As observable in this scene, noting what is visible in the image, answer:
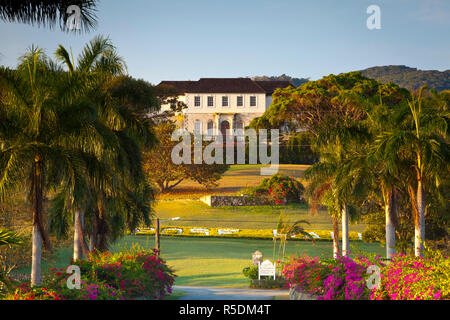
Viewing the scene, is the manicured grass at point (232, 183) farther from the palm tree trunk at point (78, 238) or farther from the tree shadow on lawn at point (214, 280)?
the palm tree trunk at point (78, 238)

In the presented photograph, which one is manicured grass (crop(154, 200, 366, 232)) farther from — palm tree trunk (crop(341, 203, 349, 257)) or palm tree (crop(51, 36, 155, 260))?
palm tree (crop(51, 36, 155, 260))

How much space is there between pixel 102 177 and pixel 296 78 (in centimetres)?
13296

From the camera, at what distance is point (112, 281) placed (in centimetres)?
1526

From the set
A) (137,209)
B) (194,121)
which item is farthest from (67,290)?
(194,121)

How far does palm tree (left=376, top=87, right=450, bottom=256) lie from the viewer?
61.3 ft

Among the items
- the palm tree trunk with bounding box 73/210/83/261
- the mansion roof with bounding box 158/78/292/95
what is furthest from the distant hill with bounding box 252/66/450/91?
the palm tree trunk with bounding box 73/210/83/261

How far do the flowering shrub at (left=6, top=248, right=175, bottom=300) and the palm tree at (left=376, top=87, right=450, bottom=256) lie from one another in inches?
321

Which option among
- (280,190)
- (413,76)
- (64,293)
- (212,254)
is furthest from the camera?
(413,76)

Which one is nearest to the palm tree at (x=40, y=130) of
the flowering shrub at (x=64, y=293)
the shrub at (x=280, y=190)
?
the flowering shrub at (x=64, y=293)

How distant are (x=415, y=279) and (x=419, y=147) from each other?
25.8 ft

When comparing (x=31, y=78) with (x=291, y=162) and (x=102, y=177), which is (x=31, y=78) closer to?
(x=102, y=177)

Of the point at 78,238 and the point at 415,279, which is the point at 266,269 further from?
the point at 415,279

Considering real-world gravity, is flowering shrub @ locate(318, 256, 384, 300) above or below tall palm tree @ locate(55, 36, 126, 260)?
below

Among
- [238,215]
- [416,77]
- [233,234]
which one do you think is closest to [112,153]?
[233,234]
